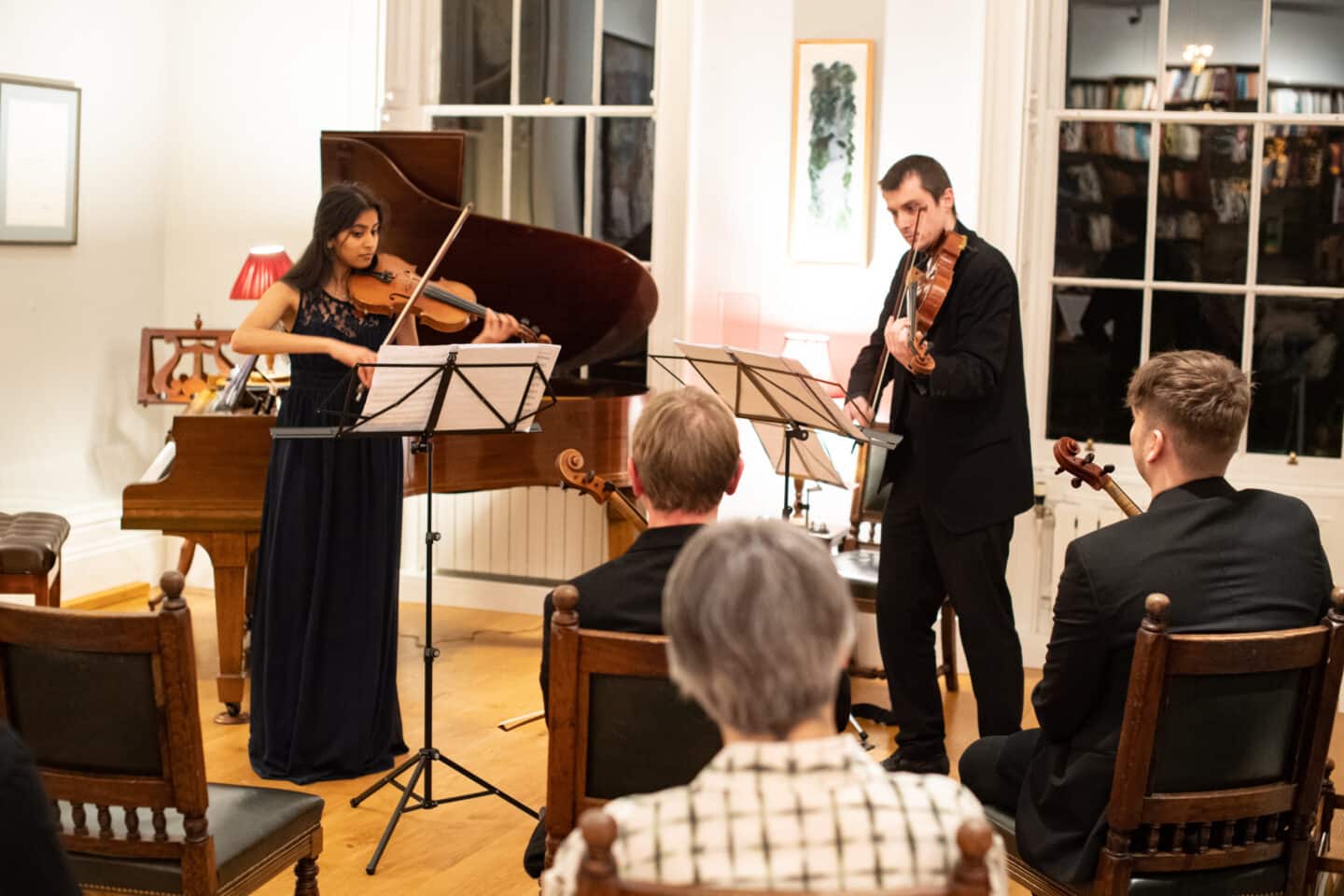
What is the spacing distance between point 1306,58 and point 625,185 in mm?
2393

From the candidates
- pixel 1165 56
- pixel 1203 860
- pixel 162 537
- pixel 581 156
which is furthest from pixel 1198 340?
pixel 162 537

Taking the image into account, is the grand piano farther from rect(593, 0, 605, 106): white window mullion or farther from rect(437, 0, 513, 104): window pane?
rect(437, 0, 513, 104): window pane

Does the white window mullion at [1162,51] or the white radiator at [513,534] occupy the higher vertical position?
the white window mullion at [1162,51]

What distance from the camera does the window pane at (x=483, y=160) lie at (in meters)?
5.73

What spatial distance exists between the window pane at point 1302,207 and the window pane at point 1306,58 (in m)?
0.09

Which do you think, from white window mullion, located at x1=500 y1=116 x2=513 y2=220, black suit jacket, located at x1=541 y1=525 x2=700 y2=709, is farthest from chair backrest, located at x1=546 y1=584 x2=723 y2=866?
white window mullion, located at x1=500 y1=116 x2=513 y2=220

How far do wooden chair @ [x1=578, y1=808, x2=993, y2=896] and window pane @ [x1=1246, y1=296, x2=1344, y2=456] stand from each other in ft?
13.3

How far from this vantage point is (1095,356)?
5.15m

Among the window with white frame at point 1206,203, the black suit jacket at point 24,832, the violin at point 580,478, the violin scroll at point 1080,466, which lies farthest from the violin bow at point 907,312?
the black suit jacket at point 24,832

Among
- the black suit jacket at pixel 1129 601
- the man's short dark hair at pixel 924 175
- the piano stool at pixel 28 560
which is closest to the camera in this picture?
the black suit jacket at pixel 1129 601

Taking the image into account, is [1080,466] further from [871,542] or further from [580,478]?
[871,542]

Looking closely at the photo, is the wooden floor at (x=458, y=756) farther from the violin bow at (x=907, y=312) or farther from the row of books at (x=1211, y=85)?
the row of books at (x=1211, y=85)

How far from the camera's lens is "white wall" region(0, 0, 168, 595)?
209 inches

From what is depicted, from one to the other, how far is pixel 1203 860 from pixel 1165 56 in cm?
350
